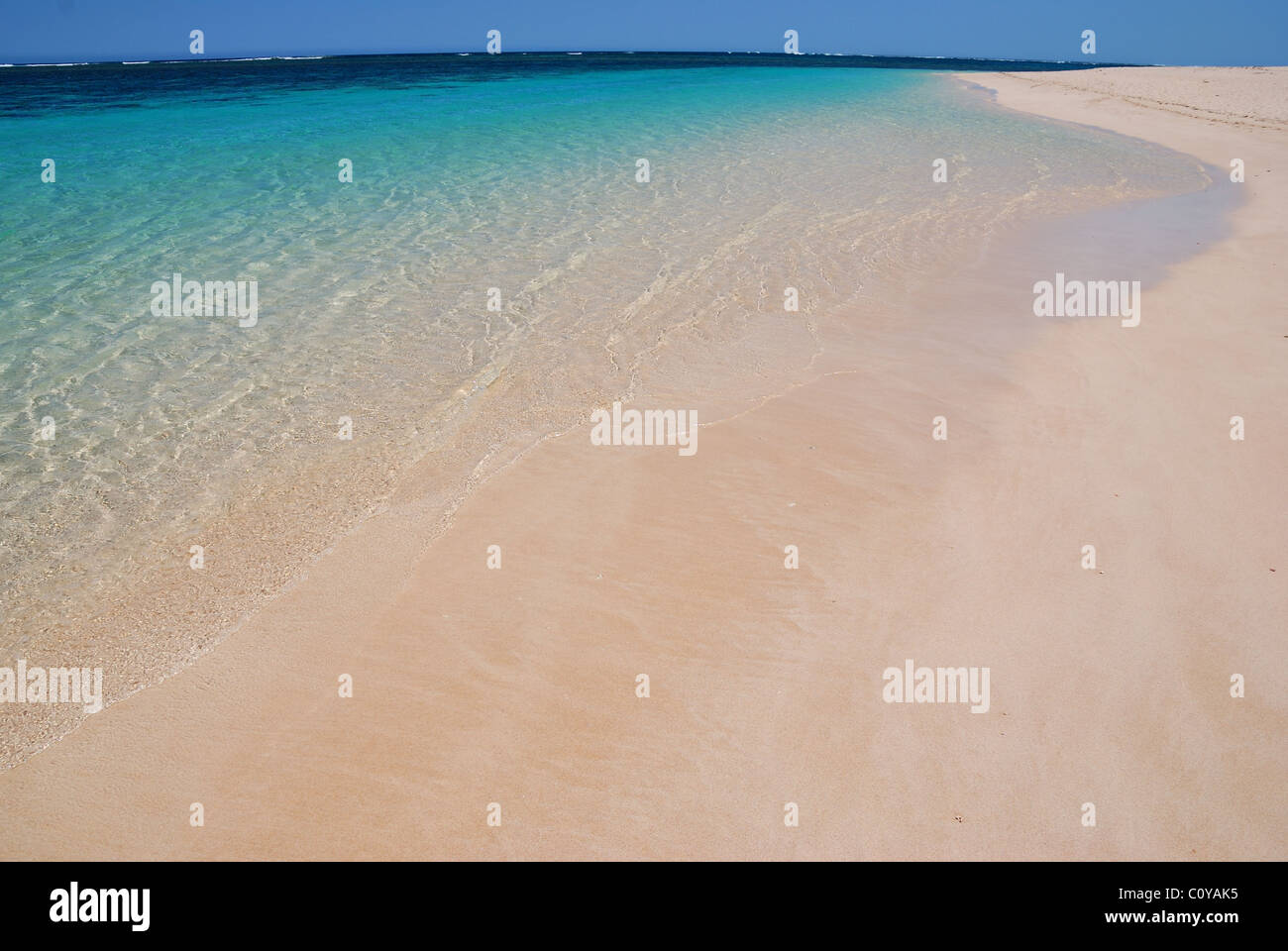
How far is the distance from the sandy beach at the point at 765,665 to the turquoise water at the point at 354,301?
2.06 feet

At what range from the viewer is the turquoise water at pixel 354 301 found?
4.41 meters

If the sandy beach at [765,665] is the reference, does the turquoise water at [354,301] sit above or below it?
above

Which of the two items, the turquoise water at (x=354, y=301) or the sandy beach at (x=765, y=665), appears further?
the turquoise water at (x=354, y=301)

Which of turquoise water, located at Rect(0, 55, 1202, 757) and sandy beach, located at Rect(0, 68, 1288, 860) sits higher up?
turquoise water, located at Rect(0, 55, 1202, 757)

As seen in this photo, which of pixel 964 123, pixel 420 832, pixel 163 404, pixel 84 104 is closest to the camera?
pixel 420 832

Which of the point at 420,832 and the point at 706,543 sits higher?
the point at 706,543

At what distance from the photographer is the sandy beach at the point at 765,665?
2.86m

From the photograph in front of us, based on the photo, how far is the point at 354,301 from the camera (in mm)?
7637

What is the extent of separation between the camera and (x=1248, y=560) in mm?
4066

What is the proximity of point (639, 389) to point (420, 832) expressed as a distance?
382 cm

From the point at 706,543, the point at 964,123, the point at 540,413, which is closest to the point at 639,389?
the point at 540,413

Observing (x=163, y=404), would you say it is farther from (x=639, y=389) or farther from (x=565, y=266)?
(x=565, y=266)

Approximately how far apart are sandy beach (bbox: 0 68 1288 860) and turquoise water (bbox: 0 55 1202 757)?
629 mm

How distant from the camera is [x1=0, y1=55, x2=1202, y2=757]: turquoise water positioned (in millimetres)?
4410
